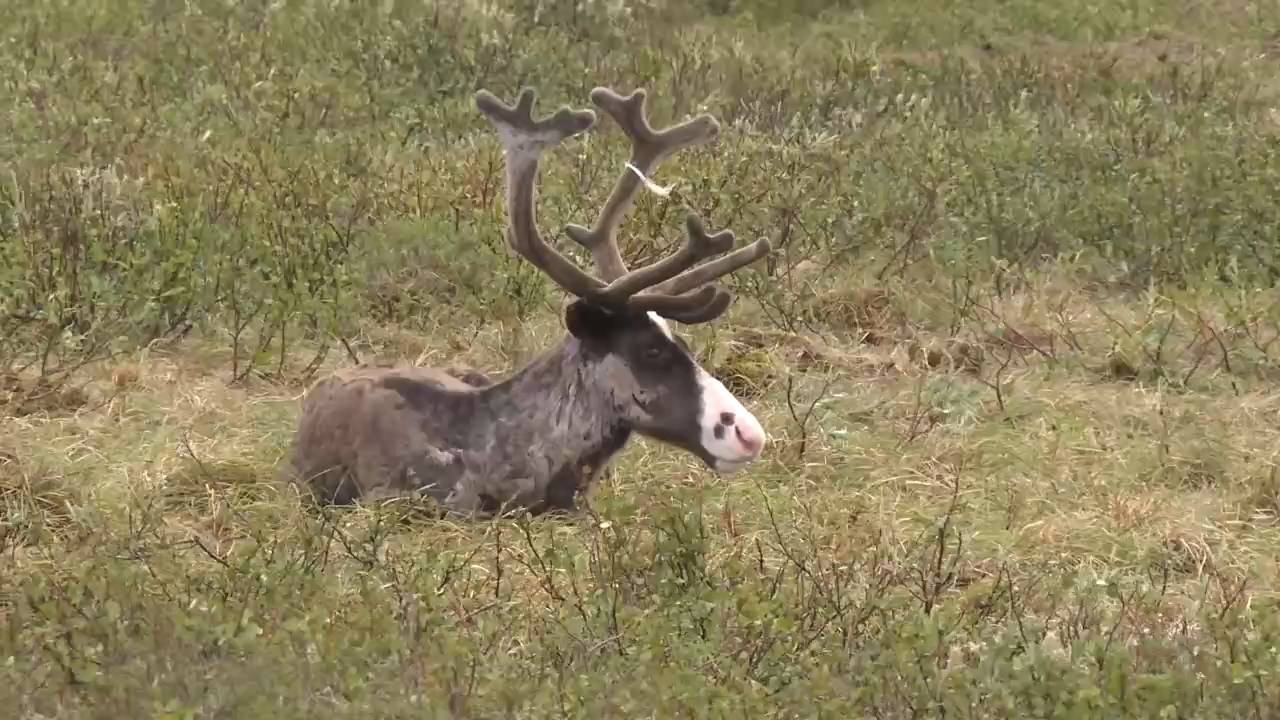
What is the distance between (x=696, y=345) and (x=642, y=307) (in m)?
2.48

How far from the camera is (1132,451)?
7.57m

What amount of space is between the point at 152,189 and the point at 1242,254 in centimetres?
592

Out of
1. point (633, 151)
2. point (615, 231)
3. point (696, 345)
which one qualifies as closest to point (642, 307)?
point (615, 231)

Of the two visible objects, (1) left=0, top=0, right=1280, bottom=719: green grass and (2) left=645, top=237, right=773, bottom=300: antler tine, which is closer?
(1) left=0, top=0, right=1280, bottom=719: green grass

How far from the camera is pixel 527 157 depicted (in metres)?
6.36

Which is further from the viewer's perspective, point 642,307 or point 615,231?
point 615,231

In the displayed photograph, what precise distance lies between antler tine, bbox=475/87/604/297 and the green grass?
845 millimetres

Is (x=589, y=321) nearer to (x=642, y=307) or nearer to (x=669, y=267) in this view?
(x=642, y=307)

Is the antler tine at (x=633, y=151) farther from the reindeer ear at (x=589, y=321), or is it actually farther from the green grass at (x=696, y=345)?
the green grass at (x=696, y=345)

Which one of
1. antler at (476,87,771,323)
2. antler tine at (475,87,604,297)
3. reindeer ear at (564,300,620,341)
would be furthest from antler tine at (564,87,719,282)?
reindeer ear at (564,300,620,341)

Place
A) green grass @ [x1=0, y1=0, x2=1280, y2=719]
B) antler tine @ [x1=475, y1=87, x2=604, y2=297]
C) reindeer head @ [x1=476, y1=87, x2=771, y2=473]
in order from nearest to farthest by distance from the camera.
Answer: green grass @ [x1=0, y1=0, x2=1280, y2=719] < reindeer head @ [x1=476, y1=87, x2=771, y2=473] < antler tine @ [x1=475, y1=87, x2=604, y2=297]

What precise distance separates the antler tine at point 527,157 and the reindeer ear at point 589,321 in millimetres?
75

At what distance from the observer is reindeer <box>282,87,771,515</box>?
618 centimetres

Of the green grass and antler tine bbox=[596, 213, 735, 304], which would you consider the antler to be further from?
the green grass
